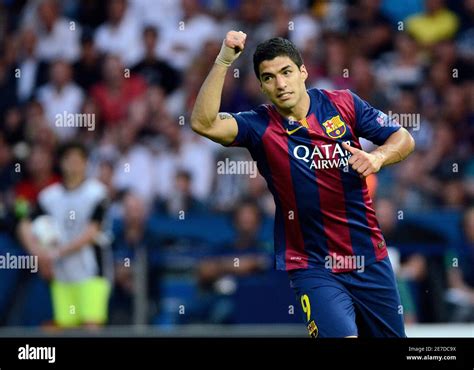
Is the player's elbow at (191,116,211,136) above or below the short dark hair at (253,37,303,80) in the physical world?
below

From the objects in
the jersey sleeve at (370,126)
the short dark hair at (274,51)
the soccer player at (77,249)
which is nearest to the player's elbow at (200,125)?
the short dark hair at (274,51)

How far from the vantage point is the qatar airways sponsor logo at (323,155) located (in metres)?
7.82

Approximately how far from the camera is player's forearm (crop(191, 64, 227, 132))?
759 centimetres

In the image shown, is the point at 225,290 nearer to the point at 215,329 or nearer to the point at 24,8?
the point at 215,329

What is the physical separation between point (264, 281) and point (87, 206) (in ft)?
6.43

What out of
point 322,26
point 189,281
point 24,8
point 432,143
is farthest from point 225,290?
point 24,8

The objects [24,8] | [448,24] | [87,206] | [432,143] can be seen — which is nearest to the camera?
[87,206]

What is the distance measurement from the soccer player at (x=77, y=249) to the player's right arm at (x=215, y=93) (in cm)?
516

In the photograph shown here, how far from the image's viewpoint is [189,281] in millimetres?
13430

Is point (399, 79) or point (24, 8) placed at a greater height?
point (24, 8)

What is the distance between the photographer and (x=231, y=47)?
7.52 metres

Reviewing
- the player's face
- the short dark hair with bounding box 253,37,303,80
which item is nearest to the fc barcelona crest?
the player's face

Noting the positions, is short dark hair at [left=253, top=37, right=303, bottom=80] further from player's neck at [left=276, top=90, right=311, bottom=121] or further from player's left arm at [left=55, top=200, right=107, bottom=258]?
player's left arm at [left=55, top=200, right=107, bottom=258]

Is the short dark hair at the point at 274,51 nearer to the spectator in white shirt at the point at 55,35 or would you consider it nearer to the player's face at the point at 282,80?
the player's face at the point at 282,80
